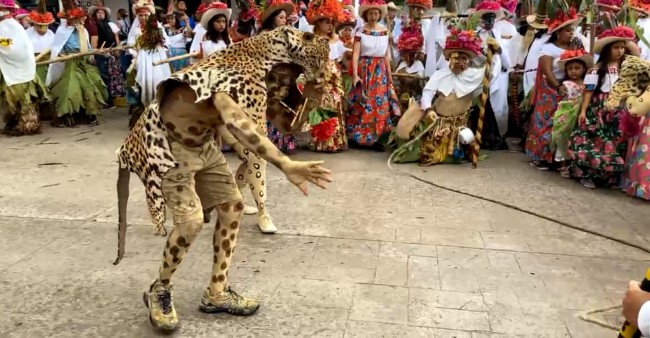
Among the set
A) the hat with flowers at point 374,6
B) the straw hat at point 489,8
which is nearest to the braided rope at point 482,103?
the straw hat at point 489,8

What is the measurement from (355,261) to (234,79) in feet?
5.73

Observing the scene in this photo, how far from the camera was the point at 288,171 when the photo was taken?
2.59 m

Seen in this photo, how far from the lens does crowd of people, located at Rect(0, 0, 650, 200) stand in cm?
583

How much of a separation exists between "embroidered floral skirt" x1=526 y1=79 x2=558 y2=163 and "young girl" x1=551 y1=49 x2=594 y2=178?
0.58ft

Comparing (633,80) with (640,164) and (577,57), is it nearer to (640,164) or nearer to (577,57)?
(640,164)

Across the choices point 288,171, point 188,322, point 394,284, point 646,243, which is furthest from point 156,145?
point 646,243

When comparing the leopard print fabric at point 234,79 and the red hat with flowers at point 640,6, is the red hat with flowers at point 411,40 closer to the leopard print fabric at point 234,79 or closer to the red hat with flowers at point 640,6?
the red hat with flowers at point 640,6

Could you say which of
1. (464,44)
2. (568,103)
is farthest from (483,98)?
(568,103)

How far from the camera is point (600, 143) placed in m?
5.84

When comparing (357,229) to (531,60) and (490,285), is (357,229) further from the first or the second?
(531,60)

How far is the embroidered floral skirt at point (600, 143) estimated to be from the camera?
18.8 feet

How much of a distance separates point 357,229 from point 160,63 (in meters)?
4.46

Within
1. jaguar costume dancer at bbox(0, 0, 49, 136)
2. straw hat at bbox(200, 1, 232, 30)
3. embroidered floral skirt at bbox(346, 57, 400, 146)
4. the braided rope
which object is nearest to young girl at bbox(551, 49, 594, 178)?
the braided rope

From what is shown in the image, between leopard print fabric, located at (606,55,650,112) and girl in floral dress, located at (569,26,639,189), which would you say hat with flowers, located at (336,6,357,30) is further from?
leopard print fabric, located at (606,55,650,112)
